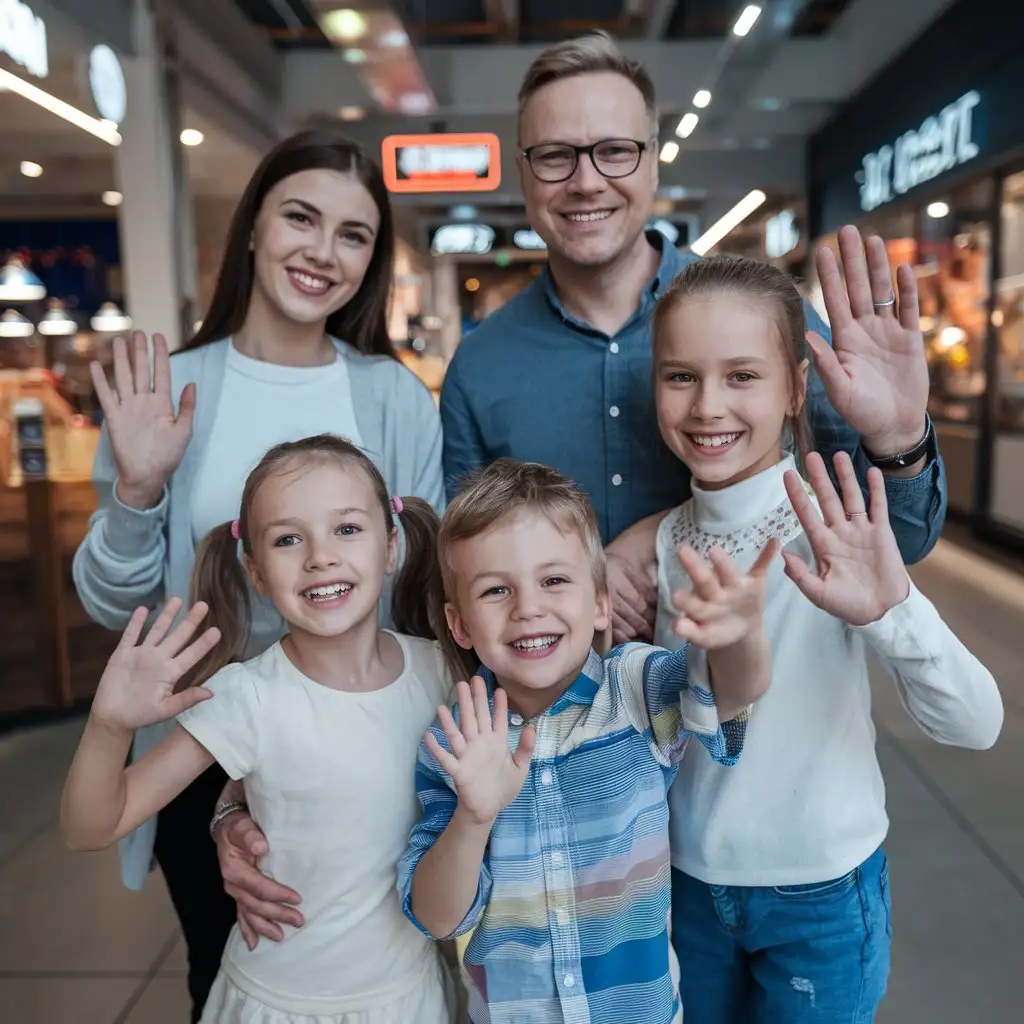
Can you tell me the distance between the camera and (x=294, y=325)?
5.35 feet

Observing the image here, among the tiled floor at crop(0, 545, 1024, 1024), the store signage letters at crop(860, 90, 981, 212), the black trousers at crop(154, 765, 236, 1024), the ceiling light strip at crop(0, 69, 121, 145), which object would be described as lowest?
the tiled floor at crop(0, 545, 1024, 1024)

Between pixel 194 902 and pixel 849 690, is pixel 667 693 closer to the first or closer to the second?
pixel 849 690

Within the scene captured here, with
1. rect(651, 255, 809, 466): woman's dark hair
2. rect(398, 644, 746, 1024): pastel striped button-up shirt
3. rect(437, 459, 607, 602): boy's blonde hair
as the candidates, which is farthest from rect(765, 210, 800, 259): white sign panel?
rect(398, 644, 746, 1024): pastel striped button-up shirt

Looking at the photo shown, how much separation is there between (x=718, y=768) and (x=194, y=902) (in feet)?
3.16

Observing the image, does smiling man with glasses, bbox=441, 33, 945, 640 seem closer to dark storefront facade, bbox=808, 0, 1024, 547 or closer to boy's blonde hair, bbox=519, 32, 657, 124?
boy's blonde hair, bbox=519, 32, 657, 124

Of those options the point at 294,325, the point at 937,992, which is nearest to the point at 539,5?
the point at 294,325

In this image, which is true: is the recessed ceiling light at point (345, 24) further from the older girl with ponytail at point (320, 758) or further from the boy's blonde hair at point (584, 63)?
the older girl with ponytail at point (320, 758)

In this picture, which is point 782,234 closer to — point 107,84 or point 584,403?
point 107,84

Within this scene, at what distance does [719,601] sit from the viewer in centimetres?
95

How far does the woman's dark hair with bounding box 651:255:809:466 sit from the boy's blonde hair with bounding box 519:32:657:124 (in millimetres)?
456

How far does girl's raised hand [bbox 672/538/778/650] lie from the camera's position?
944mm

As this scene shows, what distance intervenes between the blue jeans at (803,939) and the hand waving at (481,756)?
403 mm

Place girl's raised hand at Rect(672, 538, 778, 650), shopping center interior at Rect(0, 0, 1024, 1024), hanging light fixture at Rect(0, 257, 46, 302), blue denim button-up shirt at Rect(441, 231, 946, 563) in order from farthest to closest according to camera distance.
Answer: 1. hanging light fixture at Rect(0, 257, 46, 302)
2. shopping center interior at Rect(0, 0, 1024, 1024)
3. blue denim button-up shirt at Rect(441, 231, 946, 563)
4. girl's raised hand at Rect(672, 538, 778, 650)

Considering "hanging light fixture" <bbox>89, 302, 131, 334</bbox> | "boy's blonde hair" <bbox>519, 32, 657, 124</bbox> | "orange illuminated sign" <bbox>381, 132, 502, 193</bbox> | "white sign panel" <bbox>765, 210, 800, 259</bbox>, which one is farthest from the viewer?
"white sign panel" <bbox>765, 210, 800, 259</bbox>
